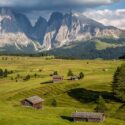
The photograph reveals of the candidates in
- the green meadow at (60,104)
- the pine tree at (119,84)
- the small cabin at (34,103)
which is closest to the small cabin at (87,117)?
the green meadow at (60,104)

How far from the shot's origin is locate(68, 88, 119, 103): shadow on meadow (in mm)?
148925

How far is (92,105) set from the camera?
14150 centimetres

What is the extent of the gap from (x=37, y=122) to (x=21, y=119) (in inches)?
204

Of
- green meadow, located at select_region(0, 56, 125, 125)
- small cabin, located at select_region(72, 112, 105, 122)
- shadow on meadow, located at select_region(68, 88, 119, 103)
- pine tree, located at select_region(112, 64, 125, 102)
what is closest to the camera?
green meadow, located at select_region(0, 56, 125, 125)

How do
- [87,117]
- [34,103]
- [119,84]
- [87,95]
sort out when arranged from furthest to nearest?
[87,95]
[119,84]
[34,103]
[87,117]

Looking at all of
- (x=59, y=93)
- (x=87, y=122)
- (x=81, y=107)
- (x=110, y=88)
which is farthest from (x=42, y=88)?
(x=87, y=122)

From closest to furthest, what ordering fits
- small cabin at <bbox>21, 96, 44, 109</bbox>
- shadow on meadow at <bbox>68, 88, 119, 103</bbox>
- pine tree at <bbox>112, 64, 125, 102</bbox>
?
1. small cabin at <bbox>21, 96, 44, 109</bbox>
2. pine tree at <bbox>112, 64, 125, 102</bbox>
3. shadow on meadow at <bbox>68, 88, 119, 103</bbox>

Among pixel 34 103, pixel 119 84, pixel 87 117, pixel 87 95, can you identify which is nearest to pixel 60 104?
pixel 87 95

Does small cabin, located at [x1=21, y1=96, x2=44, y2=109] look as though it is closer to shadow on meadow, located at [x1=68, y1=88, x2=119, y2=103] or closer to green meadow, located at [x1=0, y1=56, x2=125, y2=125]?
green meadow, located at [x1=0, y1=56, x2=125, y2=125]

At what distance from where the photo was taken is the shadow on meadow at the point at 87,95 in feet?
489

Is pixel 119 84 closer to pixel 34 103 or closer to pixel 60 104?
pixel 60 104

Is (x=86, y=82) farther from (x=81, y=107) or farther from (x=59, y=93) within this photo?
(x=81, y=107)

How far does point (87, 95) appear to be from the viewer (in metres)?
157

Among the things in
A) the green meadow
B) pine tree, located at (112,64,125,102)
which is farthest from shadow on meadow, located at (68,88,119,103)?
pine tree, located at (112,64,125,102)
